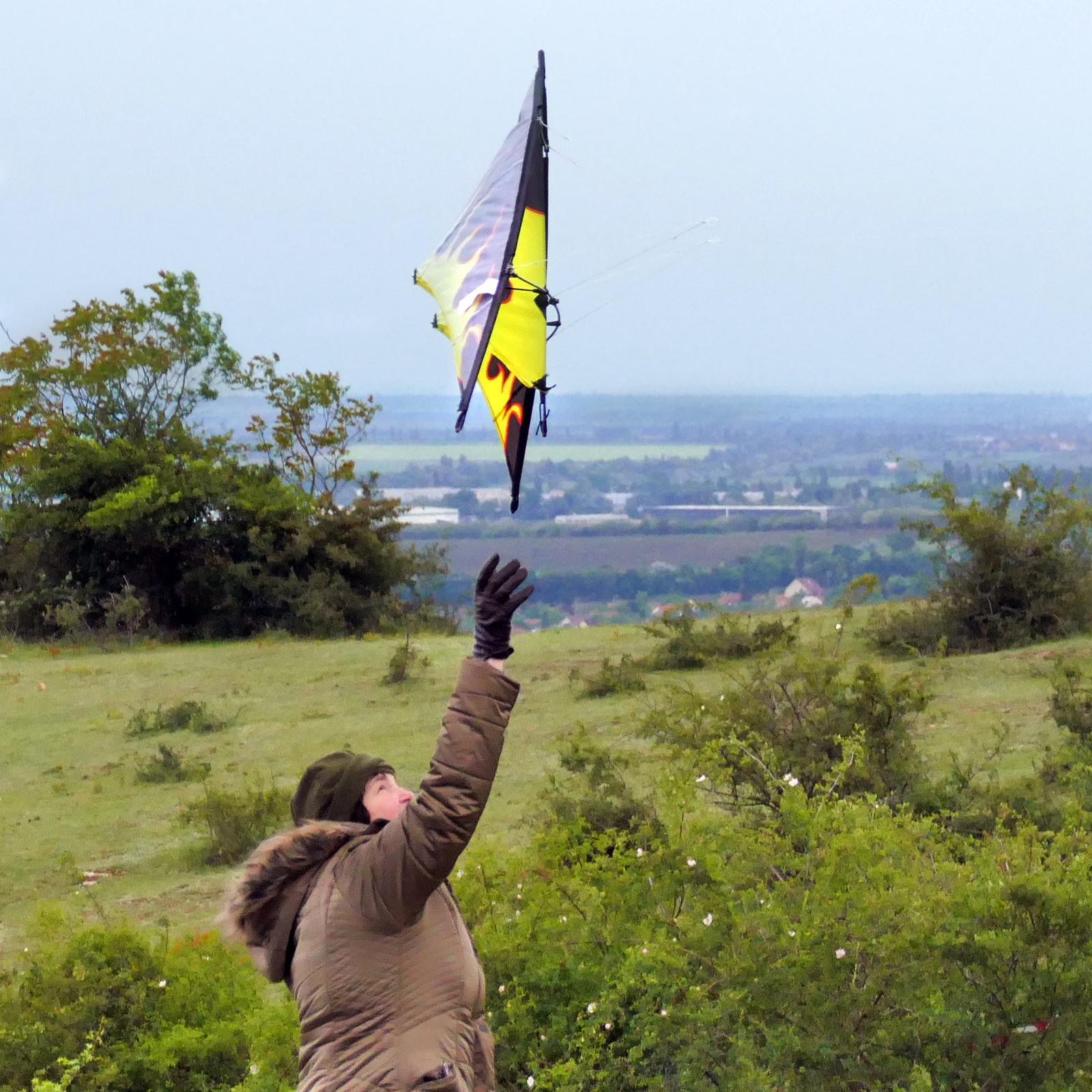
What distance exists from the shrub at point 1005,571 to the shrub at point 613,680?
283cm

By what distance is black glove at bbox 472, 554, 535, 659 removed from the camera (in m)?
2.88

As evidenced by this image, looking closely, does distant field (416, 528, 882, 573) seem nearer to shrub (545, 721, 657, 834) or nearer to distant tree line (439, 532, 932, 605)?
distant tree line (439, 532, 932, 605)

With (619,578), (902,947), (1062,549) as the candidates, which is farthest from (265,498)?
(902,947)

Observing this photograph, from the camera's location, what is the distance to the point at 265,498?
22.0 m

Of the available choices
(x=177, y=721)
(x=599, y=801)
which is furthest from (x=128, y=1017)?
(x=177, y=721)

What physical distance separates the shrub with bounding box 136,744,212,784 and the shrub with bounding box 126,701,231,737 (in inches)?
53.0

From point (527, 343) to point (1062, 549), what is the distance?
1042 cm

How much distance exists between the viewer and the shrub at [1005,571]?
13656 mm

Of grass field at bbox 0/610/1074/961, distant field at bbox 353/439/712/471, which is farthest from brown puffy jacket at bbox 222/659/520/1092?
grass field at bbox 0/610/1074/961

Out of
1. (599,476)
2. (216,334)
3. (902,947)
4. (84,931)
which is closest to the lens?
(902,947)

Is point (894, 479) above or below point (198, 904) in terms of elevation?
above

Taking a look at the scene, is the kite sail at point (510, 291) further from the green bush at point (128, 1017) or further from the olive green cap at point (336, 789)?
the green bush at point (128, 1017)

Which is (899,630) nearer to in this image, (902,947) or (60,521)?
(902,947)

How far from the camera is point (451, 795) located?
2.73 metres
